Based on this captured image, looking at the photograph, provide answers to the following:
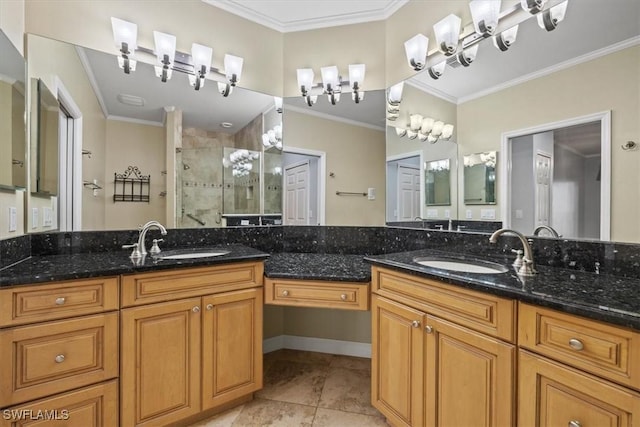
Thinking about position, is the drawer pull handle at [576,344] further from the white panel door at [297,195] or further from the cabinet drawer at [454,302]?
the white panel door at [297,195]

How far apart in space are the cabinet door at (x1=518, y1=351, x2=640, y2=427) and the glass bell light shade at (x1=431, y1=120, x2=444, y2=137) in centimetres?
142

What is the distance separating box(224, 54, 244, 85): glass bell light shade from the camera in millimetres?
2146

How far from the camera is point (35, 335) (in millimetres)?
1168

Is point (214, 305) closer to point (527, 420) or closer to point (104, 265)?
point (104, 265)

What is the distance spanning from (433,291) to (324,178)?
1.31 metres

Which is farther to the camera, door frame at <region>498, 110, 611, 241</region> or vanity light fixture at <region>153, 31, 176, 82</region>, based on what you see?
vanity light fixture at <region>153, 31, 176, 82</region>

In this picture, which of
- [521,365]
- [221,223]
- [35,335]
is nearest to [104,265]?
[35,335]

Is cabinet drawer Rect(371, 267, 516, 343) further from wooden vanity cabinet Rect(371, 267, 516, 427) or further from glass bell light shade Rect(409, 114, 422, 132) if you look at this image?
glass bell light shade Rect(409, 114, 422, 132)

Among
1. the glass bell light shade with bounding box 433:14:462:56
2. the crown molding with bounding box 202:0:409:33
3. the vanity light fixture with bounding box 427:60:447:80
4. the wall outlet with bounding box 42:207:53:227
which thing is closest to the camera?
the wall outlet with bounding box 42:207:53:227

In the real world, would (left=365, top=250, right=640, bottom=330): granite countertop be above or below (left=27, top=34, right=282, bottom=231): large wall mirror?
below

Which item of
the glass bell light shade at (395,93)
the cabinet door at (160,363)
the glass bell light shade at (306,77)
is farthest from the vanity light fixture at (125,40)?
the glass bell light shade at (395,93)

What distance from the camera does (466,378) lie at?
1159 mm

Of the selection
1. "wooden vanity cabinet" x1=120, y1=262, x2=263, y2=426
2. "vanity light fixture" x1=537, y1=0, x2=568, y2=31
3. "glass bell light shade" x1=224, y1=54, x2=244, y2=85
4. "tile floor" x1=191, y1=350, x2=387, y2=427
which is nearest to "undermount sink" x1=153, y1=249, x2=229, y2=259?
"wooden vanity cabinet" x1=120, y1=262, x2=263, y2=426

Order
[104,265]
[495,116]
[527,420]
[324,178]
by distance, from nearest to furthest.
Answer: [527,420]
[104,265]
[495,116]
[324,178]
